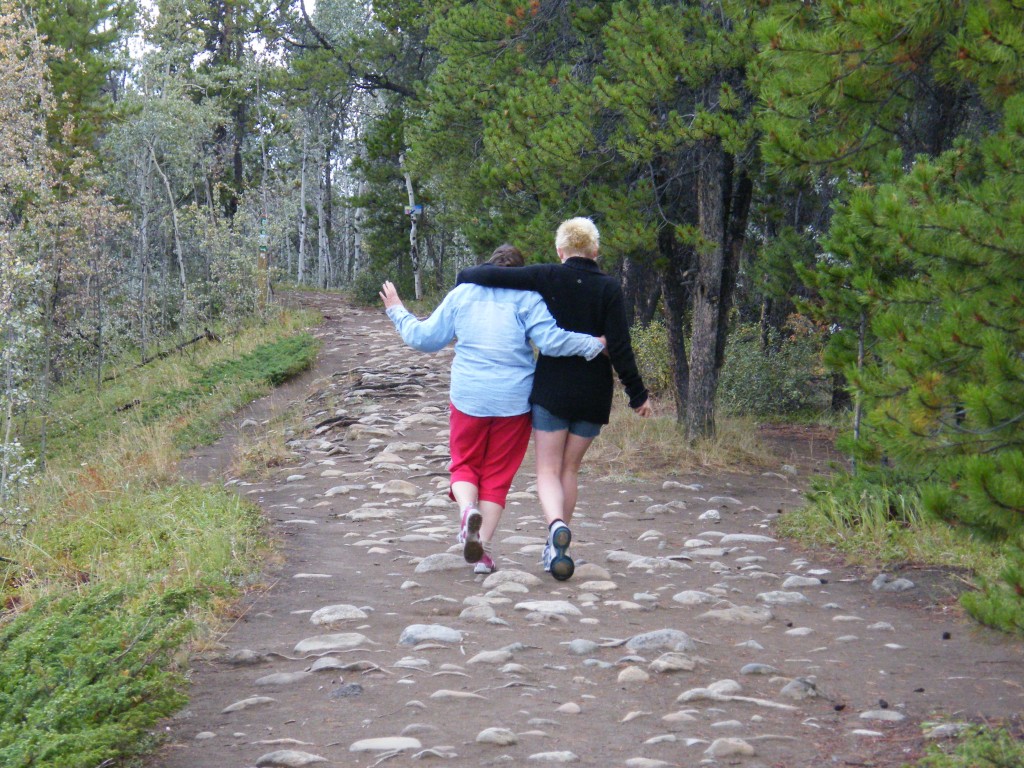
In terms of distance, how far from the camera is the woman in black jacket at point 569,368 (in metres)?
6.41

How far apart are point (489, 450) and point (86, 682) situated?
3211mm

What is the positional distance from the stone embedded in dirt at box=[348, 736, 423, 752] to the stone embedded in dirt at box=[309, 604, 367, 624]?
5.59 feet

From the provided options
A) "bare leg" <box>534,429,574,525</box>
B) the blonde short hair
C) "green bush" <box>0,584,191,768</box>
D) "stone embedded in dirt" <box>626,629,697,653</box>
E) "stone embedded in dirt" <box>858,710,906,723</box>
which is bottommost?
"stone embedded in dirt" <box>858,710,906,723</box>

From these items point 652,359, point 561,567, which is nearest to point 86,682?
point 561,567

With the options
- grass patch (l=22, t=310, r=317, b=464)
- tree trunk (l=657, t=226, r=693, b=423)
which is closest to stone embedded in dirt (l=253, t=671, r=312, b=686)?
tree trunk (l=657, t=226, r=693, b=423)

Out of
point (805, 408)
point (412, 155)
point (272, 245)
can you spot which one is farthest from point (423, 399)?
point (272, 245)

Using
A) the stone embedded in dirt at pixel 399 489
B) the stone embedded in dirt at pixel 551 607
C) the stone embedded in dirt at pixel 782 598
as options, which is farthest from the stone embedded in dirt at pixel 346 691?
the stone embedded in dirt at pixel 399 489

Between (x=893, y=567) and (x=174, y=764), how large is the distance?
16.5 ft

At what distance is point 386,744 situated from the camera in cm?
381

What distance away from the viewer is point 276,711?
4227 millimetres

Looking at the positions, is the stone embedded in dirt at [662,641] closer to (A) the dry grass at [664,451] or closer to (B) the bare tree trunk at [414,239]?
(A) the dry grass at [664,451]

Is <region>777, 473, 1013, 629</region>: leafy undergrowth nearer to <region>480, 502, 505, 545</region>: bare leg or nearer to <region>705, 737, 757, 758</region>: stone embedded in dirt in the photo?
<region>480, 502, 505, 545</region>: bare leg

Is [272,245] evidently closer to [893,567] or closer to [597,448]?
Answer: [597,448]

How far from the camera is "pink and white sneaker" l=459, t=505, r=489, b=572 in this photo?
6237 mm
